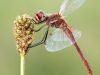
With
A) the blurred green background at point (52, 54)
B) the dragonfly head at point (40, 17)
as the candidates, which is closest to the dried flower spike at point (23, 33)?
the dragonfly head at point (40, 17)

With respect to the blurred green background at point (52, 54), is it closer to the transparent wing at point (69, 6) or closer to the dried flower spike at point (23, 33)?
the transparent wing at point (69, 6)

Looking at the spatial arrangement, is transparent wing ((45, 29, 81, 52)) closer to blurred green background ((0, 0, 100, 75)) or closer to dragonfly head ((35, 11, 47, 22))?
dragonfly head ((35, 11, 47, 22))

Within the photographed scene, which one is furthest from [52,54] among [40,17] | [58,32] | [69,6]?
[40,17]

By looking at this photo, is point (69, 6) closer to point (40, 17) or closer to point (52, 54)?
point (40, 17)

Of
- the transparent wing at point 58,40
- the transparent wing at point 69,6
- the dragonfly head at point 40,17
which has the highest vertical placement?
the dragonfly head at point 40,17

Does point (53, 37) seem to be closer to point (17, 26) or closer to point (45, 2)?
point (17, 26)
